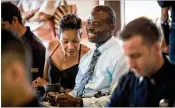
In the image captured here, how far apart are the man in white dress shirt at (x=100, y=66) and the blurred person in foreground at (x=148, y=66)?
42cm

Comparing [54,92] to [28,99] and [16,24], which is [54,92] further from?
[28,99]

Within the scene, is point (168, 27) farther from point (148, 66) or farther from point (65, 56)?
point (65, 56)

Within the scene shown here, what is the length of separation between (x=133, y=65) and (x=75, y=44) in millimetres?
1010

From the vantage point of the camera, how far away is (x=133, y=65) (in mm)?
1274

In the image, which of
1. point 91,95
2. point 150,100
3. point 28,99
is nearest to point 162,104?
point 150,100

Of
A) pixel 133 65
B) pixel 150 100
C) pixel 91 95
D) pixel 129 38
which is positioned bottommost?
pixel 91 95

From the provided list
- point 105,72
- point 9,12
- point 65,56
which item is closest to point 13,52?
point 105,72

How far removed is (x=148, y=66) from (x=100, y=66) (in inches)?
26.5

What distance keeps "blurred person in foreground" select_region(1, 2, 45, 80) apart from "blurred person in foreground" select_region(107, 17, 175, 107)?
3.35ft

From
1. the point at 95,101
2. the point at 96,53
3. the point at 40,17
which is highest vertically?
the point at 40,17

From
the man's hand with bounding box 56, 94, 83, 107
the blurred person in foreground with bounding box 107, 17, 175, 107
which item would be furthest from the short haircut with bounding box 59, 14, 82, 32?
the blurred person in foreground with bounding box 107, 17, 175, 107

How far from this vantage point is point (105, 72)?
6.15 ft

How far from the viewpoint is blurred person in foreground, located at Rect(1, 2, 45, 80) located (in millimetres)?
2164

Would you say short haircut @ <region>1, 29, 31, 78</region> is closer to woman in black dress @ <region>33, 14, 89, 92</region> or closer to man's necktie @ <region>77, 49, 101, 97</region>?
man's necktie @ <region>77, 49, 101, 97</region>
